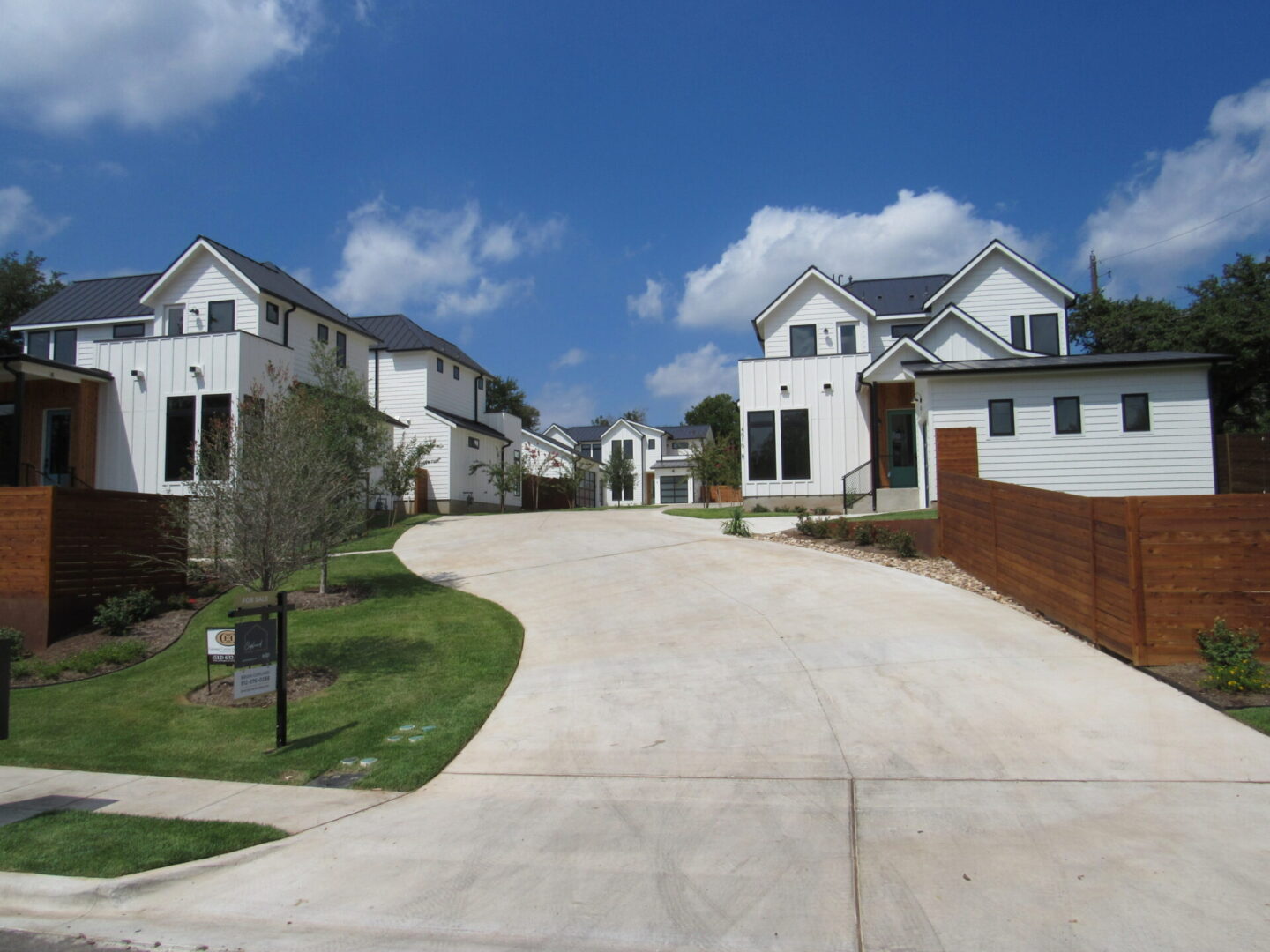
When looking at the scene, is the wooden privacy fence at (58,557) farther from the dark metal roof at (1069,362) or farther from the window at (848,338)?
the window at (848,338)

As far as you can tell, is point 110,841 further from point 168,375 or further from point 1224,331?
point 1224,331

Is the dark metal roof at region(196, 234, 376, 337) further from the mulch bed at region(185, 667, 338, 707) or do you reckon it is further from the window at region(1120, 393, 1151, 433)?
the window at region(1120, 393, 1151, 433)

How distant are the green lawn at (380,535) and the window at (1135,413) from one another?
18966 millimetres

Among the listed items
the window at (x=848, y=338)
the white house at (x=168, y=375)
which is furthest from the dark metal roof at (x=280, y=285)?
the window at (x=848, y=338)

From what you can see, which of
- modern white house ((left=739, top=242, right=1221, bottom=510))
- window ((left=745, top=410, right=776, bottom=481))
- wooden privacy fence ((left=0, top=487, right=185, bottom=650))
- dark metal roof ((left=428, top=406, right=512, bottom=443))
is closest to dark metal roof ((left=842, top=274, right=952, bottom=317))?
modern white house ((left=739, top=242, right=1221, bottom=510))

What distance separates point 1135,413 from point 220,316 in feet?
87.2

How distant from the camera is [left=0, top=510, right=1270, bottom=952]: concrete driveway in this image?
176 inches

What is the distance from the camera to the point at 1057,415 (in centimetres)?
2128

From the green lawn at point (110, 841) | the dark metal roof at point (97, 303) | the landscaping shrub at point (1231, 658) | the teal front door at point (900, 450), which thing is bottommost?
the green lawn at point (110, 841)

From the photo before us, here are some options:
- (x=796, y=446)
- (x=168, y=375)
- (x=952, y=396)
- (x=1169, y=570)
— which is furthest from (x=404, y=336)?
(x=1169, y=570)

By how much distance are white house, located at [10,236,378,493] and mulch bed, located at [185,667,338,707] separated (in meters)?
11.9

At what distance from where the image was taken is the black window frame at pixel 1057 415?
21.2 m

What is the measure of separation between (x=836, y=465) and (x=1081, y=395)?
761cm

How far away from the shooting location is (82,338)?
95.0 feet
